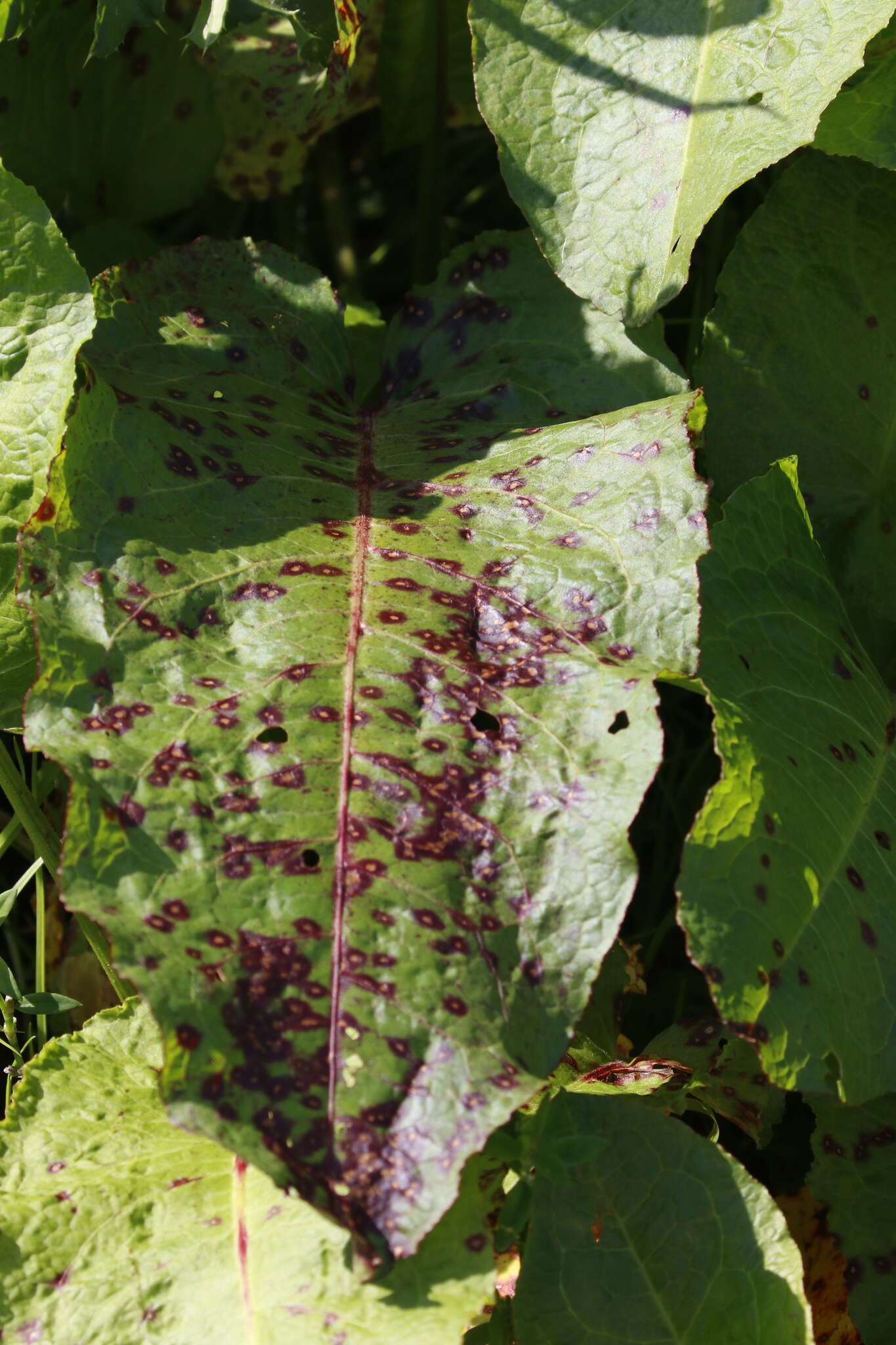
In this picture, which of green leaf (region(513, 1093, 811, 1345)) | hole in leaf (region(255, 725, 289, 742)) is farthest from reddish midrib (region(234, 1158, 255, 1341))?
hole in leaf (region(255, 725, 289, 742))

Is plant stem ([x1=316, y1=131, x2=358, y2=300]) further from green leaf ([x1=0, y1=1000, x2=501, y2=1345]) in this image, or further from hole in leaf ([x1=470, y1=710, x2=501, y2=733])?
green leaf ([x1=0, y1=1000, x2=501, y2=1345])

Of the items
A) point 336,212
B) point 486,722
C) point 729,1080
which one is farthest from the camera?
point 336,212

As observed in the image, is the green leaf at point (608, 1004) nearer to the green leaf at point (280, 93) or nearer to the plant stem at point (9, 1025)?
the plant stem at point (9, 1025)

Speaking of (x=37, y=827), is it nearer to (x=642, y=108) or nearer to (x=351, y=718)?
(x=351, y=718)

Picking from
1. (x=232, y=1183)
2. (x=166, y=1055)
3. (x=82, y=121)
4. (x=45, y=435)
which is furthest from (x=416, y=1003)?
(x=82, y=121)

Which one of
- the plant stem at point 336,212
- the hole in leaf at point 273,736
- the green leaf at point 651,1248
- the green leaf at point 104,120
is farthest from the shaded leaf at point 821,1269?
the green leaf at point 104,120

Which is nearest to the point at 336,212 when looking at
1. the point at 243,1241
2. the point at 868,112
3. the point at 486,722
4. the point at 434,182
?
the point at 434,182
